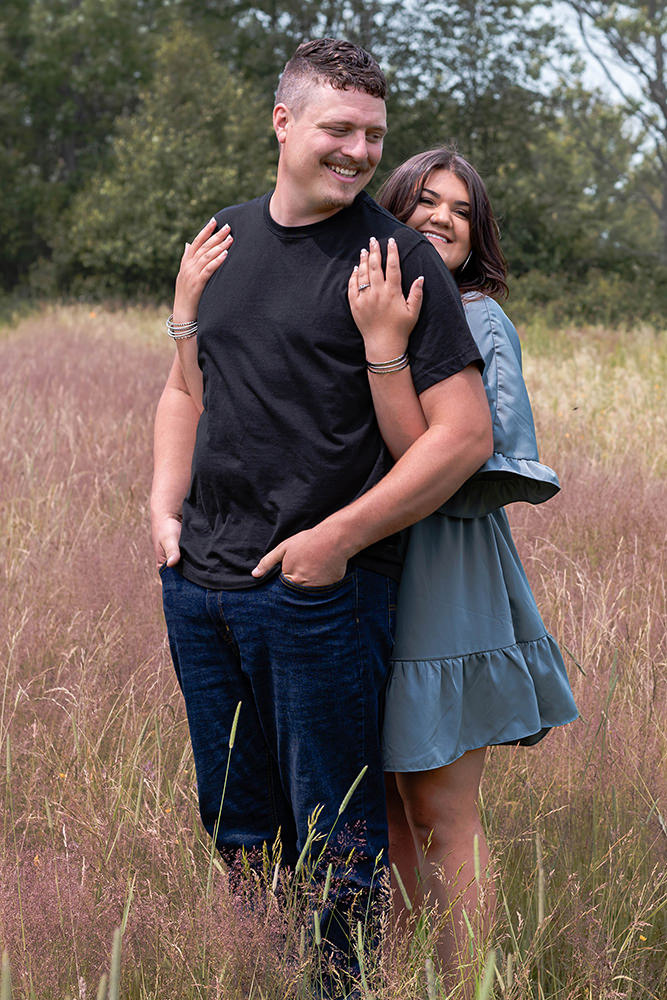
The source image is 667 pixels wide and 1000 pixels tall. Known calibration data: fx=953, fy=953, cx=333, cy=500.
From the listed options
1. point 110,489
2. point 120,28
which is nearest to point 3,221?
point 120,28

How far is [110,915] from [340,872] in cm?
42

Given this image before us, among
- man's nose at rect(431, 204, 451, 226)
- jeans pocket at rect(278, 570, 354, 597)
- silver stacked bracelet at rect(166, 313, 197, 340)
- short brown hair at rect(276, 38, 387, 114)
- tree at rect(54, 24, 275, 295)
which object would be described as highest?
tree at rect(54, 24, 275, 295)

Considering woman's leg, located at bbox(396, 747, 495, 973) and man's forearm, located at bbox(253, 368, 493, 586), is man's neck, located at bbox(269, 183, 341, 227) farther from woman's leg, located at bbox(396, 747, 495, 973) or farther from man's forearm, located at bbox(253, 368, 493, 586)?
woman's leg, located at bbox(396, 747, 495, 973)

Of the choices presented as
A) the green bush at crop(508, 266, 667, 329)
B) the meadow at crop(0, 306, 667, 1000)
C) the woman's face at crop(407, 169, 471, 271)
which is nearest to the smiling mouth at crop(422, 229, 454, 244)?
the woman's face at crop(407, 169, 471, 271)

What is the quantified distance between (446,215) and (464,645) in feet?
2.86

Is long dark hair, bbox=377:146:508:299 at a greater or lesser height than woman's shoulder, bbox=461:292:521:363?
greater

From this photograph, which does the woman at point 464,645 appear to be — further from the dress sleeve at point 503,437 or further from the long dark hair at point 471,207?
the long dark hair at point 471,207

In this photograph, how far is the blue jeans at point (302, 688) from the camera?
1715mm

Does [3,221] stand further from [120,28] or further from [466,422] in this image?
[466,422]

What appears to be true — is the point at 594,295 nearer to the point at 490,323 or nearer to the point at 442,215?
the point at 442,215

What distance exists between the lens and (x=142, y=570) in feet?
11.4

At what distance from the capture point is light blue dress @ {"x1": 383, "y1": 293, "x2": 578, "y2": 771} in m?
1.75

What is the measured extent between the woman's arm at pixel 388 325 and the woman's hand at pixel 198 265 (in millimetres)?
354


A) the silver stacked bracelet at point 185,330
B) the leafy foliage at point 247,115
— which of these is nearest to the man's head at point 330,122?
the silver stacked bracelet at point 185,330
